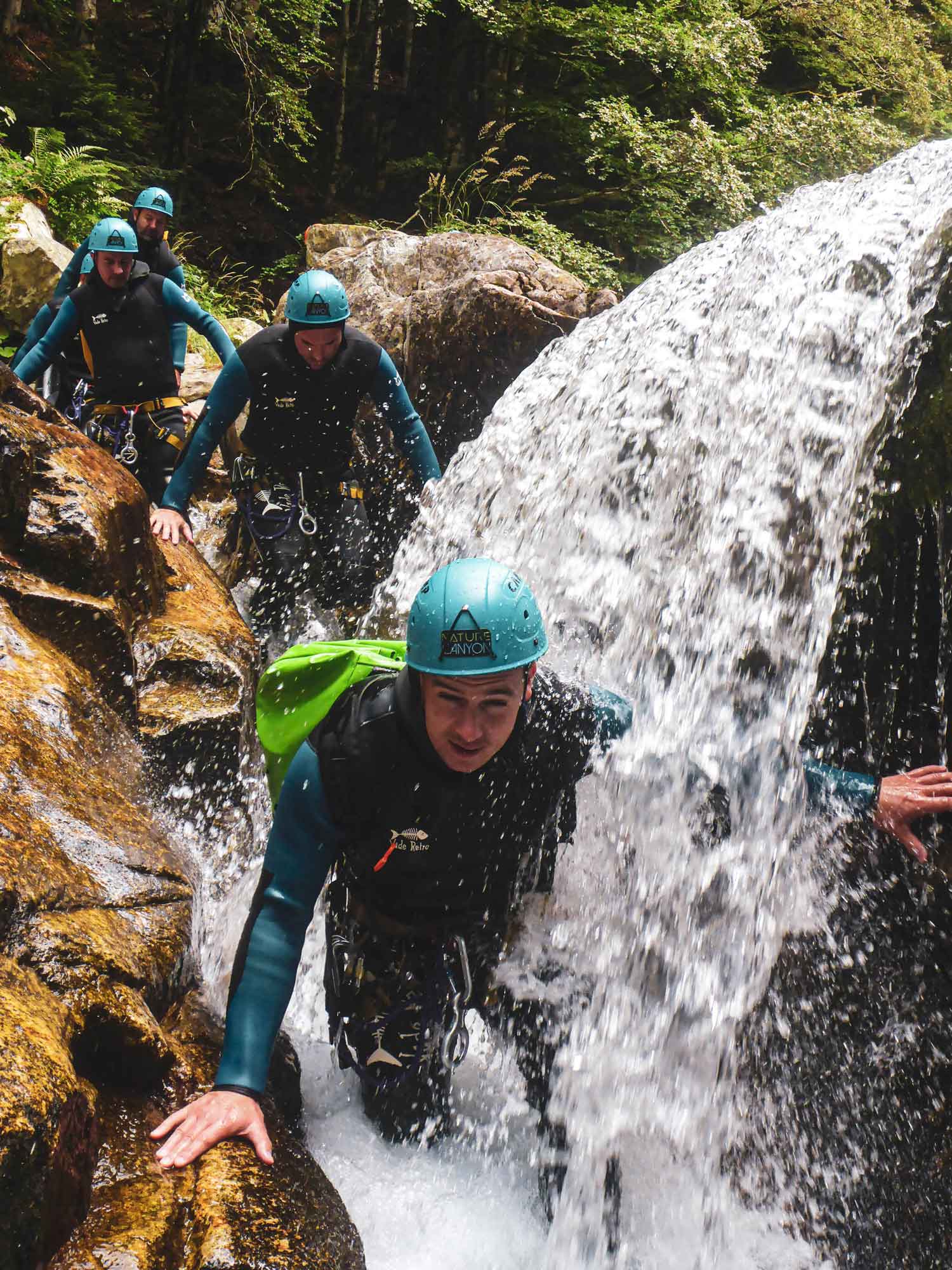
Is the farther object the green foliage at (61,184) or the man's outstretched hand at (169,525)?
the green foliage at (61,184)

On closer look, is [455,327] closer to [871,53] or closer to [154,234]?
[154,234]

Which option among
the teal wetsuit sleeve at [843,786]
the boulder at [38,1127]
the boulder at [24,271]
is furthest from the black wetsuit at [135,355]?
the boulder at [38,1127]

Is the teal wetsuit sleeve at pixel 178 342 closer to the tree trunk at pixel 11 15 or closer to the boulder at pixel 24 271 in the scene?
the boulder at pixel 24 271

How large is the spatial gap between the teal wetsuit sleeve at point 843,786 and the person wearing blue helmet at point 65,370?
18.9 feet

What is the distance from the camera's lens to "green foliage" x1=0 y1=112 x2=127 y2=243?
1120 centimetres

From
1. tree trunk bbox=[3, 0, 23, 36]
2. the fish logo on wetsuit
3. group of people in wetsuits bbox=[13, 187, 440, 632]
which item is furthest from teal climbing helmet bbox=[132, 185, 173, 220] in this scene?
tree trunk bbox=[3, 0, 23, 36]

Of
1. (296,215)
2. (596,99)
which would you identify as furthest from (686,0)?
(296,215)

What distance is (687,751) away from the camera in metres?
4.09

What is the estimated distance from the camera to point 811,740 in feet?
13.7

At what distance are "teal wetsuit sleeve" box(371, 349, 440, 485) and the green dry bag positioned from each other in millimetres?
2956

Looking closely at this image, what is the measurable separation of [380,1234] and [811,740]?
96.8 inches

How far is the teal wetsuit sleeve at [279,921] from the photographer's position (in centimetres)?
244

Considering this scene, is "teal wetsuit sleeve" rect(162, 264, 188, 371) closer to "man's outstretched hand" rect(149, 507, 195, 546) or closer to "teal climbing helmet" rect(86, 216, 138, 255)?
"teal climbing helmet" rect(86, 216, 138, 255)

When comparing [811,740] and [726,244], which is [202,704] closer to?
[811,740]
